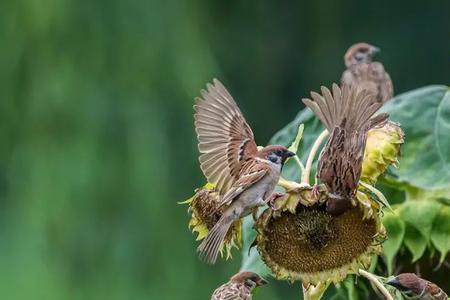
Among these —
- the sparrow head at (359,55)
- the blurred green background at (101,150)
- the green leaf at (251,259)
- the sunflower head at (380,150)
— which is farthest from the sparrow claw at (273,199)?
the blurred green background at (101,150)

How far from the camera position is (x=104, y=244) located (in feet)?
11.7

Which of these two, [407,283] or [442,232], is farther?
[442,232]

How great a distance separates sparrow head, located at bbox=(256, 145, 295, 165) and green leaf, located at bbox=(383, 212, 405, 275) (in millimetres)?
387

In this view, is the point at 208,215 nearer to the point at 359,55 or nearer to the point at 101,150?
the point at 359,55

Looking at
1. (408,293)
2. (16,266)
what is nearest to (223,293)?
(408,293)

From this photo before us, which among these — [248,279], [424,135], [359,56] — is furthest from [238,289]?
[359,56]

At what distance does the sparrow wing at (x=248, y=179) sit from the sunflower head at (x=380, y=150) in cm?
11

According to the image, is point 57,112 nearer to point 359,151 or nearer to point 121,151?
point 121,151

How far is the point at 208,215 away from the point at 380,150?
0.19 metres

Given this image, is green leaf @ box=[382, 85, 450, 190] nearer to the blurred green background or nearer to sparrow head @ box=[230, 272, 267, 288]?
sparrow head @ box=[230, 272, 267, 288]

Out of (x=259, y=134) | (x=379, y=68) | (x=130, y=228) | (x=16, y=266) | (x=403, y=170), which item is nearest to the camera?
(x=403, y=170)

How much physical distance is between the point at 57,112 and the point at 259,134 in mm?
1040

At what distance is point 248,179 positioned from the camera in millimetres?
1351

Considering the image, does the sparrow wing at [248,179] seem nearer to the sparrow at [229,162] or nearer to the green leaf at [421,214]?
the sparrow at [229,162]
